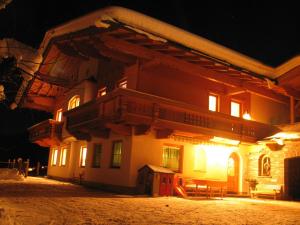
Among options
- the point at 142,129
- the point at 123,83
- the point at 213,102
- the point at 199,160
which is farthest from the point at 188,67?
the point at 199,160

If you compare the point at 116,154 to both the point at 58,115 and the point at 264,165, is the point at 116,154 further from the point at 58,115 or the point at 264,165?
the point at 58,115

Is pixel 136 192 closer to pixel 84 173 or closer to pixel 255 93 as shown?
pixel 84 173

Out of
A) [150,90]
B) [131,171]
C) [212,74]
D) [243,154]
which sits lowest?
[131,171]

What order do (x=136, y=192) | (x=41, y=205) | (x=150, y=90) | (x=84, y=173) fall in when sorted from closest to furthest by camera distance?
(x=41, y=205)
(x=136, y=192)
(x=150, y=90)
(x=84, y=173)

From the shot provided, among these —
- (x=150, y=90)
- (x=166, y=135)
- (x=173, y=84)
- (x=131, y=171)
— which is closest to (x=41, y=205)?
(x=131, y=171)

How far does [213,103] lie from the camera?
18922 mm

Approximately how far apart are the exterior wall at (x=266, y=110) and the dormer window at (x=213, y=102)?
2.78 meters

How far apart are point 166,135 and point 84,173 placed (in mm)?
6513

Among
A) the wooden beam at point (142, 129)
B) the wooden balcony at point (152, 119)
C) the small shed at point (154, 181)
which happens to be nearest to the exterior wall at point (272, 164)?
the wooden balcony at point (152, 119)

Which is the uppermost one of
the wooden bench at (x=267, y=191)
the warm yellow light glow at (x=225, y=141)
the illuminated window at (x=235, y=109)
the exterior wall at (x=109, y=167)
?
the illuminated window at (x=235, y=109)

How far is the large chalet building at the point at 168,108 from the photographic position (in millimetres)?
14258

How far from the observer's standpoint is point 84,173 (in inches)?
764

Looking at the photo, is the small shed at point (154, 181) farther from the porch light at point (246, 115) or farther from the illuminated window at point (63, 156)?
the illuminated window at point (63, 156)

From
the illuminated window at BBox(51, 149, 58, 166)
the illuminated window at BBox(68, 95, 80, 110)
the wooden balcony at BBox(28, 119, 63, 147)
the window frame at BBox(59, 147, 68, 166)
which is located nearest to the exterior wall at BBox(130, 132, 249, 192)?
the illuminated window at BBox(68, 95, 80, 110)
